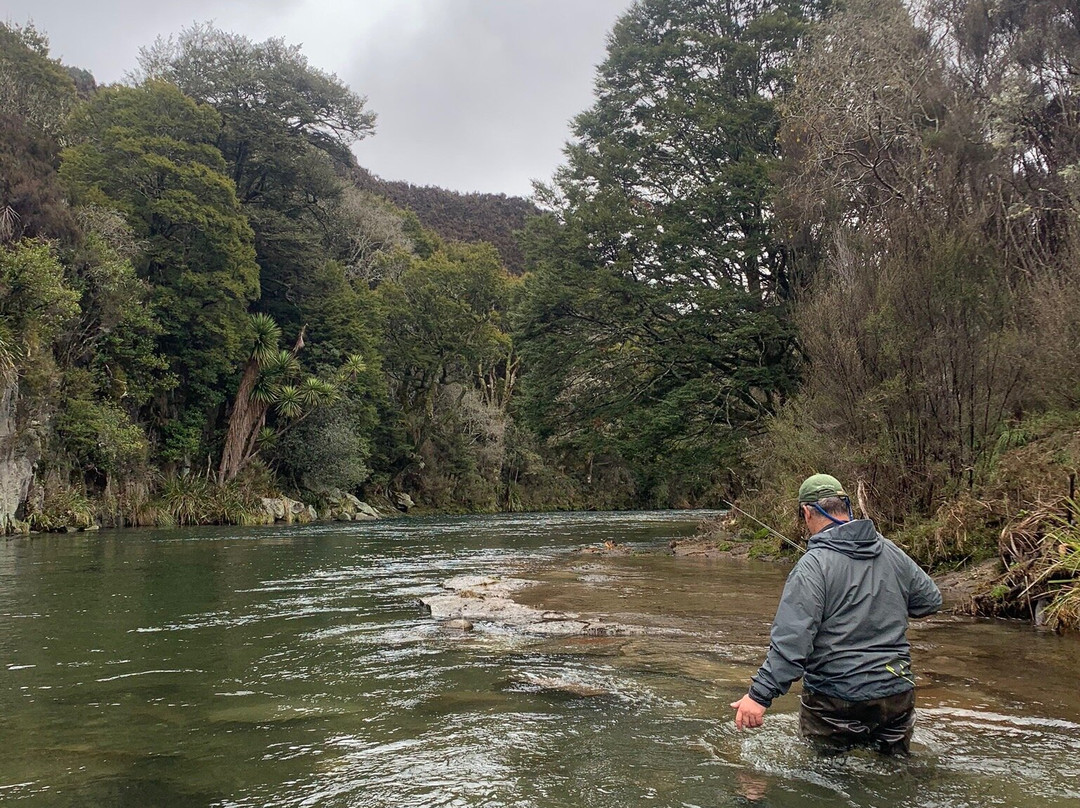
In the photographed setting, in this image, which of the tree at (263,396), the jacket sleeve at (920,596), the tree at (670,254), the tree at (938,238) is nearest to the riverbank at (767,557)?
the tree at (938,238)

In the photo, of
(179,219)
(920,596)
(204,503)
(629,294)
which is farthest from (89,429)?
(920,596)

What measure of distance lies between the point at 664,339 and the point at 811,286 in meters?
6.13

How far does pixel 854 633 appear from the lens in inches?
152

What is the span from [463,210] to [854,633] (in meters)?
85.7

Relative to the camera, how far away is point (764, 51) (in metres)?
22.6

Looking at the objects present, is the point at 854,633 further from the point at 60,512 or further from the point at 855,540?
the point at 60,512

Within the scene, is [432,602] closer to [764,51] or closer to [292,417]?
[764,51]

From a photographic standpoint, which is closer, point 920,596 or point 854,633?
point 854,633

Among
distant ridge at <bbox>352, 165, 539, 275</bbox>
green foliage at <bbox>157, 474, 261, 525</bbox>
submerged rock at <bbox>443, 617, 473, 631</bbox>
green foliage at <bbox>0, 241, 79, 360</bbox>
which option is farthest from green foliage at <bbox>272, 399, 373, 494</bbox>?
distant ridge at <bbox>352, 165, 539, 275</bbox>

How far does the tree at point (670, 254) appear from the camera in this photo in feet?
69.3

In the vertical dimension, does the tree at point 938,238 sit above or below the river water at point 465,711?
above

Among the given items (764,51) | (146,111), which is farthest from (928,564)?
(146,111)

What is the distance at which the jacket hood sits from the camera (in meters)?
3.89

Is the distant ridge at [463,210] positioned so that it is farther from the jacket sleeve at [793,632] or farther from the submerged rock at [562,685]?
the jacket sleeve at [793,632]
